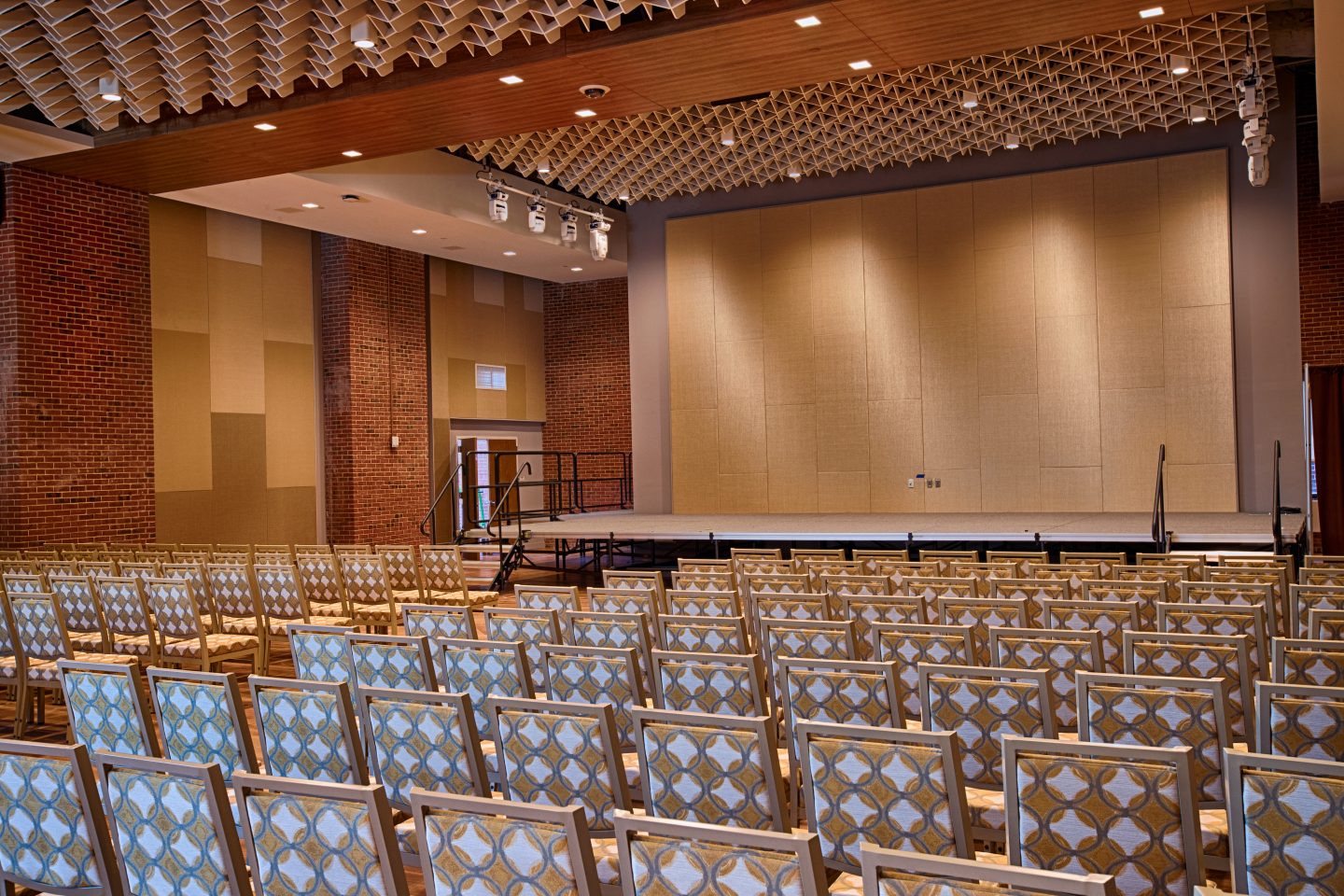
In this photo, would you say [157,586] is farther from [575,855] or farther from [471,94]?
[575,855]

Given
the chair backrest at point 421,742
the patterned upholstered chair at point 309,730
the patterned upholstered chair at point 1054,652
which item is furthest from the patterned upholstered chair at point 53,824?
the patterned upholstered chair at point 1054,652

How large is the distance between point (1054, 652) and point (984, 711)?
0.82 metres

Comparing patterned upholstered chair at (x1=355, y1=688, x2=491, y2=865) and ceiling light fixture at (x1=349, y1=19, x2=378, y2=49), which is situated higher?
ceiling light fixture at (x1=349, y1=19, x2=378, y2=49)

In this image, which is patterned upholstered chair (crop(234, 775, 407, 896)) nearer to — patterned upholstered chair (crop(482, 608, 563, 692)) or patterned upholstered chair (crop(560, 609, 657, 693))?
patterned upholstered chair (crop(560, 609, 657, 693))

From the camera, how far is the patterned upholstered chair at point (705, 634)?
15.7ft

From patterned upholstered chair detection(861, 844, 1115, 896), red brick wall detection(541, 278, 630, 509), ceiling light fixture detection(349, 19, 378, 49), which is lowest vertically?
patterned upholstered chair detection(861, 844, 1115, 896)

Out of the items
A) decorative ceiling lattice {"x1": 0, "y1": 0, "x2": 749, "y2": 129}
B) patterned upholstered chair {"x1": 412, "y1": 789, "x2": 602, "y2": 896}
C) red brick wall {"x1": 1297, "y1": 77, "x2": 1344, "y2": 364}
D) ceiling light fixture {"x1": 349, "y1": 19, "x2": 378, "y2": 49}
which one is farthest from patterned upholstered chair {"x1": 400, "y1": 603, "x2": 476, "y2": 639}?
red brick wall {"x1": 1297, "y1": 77, "x2": 1344, "y2": 364}

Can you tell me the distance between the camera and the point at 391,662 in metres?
4.43

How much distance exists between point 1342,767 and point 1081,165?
39.4ft

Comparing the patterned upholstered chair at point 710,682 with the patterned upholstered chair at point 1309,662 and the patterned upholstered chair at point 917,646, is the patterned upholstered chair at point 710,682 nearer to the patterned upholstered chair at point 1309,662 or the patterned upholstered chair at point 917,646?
the patterned upholstered chair at point 917,646

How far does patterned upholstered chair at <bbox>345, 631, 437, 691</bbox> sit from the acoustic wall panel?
406 inches

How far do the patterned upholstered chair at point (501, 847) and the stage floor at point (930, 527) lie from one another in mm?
8748

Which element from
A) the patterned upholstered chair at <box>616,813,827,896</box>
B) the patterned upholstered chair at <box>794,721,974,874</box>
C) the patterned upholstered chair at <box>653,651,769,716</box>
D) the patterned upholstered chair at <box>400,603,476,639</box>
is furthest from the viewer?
the patterned upholstered chair at <box>400,603,476,639</box>

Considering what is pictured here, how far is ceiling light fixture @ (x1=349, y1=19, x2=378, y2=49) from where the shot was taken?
7.43 m
